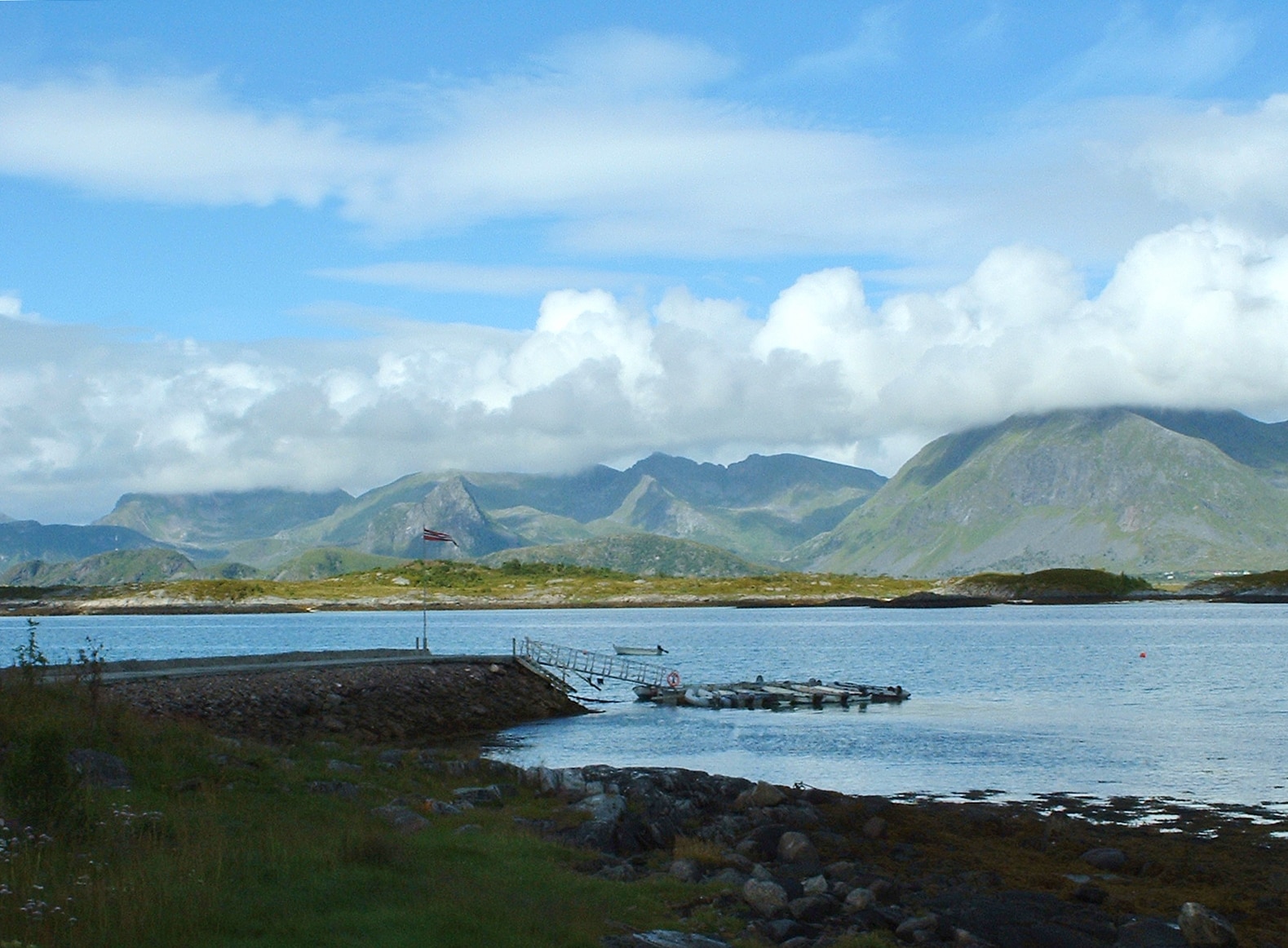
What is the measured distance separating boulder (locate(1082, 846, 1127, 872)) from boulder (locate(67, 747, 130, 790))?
18807mm

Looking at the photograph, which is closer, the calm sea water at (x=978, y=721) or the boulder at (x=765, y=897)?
the boulder at (x=765, y=897)

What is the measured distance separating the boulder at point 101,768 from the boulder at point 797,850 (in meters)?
11.4

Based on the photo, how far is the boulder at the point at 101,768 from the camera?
19625 millimetres

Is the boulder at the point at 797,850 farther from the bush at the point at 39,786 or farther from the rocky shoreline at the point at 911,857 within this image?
the bush at the point at 39,786

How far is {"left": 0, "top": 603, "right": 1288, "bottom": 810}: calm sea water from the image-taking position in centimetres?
4119

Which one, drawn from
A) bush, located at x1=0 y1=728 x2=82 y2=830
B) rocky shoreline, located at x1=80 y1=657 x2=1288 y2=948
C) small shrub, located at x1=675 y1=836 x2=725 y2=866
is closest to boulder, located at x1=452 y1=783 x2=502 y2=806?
rocky shoreline, located at x1=80 y1=657 x2=1288 y2=948

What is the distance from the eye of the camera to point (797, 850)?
72.5 ft

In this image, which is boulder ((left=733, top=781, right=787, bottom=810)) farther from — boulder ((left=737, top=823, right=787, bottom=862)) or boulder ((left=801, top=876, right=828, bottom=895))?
boulder ((left=801, top=876, right=828, bottom=895))

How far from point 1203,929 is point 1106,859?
6.71 meters

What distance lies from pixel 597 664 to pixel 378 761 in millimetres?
70479

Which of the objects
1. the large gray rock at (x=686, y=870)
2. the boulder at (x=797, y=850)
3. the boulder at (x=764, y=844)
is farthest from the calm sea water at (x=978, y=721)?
the large gray rock at (x=686, y=870)

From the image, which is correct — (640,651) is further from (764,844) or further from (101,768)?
(101,768)

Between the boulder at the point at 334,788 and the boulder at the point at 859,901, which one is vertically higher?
the boulder at the point at 334,788

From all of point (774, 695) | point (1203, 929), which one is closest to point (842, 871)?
point (1203, 929)
